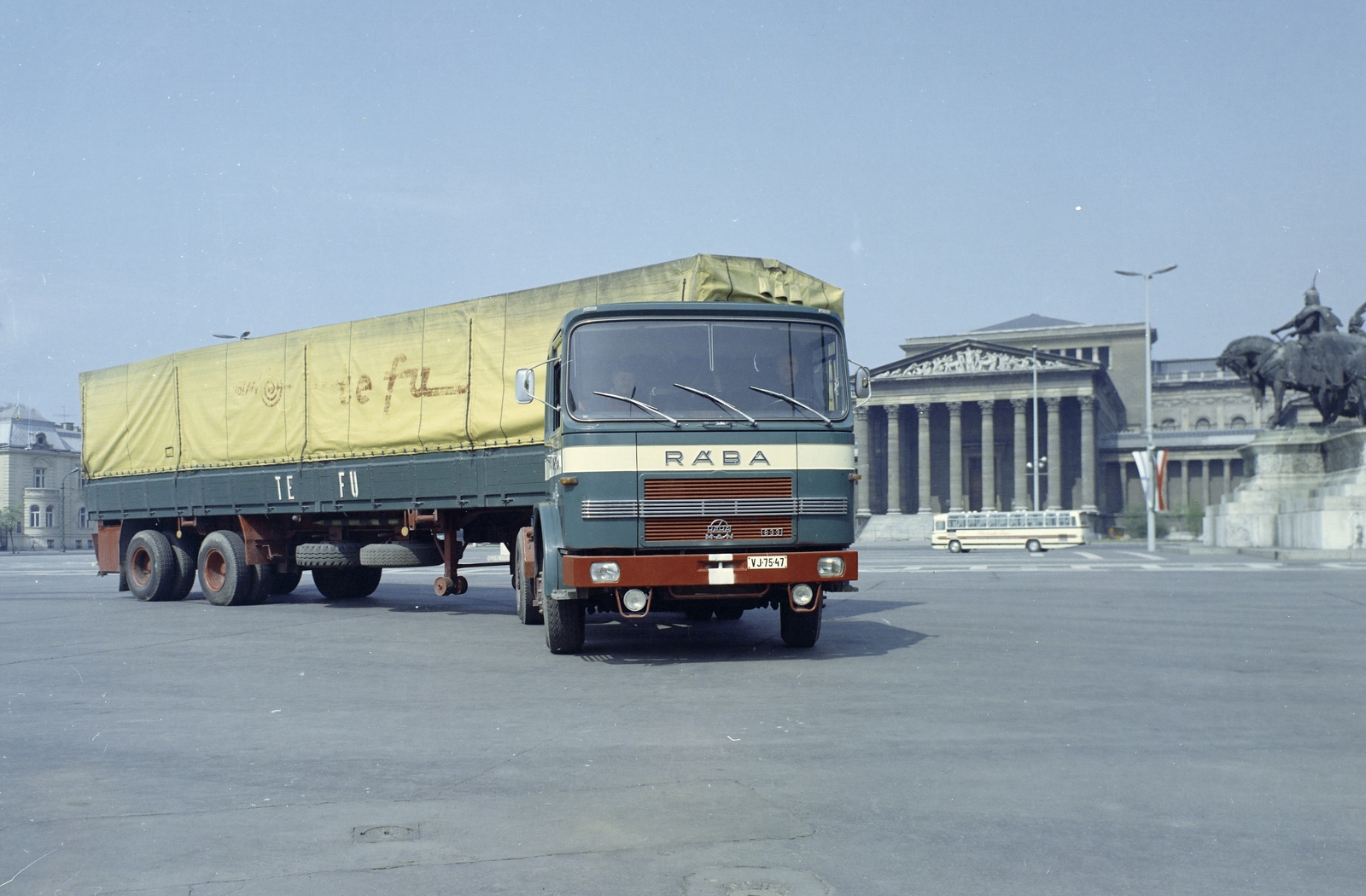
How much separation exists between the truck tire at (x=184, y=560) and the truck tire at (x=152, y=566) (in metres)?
0.05

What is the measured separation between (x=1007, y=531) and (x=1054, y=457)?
4468 centimetres

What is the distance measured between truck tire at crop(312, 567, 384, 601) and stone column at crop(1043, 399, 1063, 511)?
82.5m

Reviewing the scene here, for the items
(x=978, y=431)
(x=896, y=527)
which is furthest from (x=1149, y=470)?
(x=978, y=431)

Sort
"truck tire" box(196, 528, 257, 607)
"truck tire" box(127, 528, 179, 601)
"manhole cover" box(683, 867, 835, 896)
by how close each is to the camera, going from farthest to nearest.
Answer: "truck tire" box(127, 528, 179, 601)
"truck tire" box(196, 528, 257, 607)
"manhole cover" box(683, 867, 835, 896)

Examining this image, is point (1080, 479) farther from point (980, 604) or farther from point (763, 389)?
point (763, 389)

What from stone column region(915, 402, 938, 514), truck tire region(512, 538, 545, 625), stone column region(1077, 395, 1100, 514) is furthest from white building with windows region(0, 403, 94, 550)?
truck tire region(512, 538, 545, 625)

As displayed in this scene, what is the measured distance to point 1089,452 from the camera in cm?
9638

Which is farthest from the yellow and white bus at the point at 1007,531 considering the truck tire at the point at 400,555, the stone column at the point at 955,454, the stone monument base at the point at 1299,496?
the stone column at the point at 955,454

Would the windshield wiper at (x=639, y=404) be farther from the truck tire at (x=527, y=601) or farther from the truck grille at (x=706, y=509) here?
the truck tire at (x=527, y=601)

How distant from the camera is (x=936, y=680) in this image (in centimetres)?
927

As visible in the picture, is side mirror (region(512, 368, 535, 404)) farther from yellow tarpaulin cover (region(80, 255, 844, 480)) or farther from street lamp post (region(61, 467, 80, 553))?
street lamp post (region(61, 467, 80, 553))

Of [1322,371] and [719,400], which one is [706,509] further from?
[1322,371]

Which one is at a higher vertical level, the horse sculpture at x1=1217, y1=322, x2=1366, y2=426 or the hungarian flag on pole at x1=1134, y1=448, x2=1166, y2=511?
the horse sculpture at x1=1217, y1=322, x2=1366, y2=426

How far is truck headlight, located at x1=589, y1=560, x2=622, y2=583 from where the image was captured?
987cm
